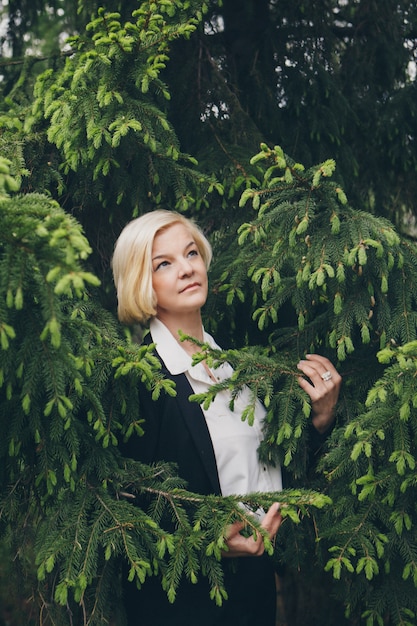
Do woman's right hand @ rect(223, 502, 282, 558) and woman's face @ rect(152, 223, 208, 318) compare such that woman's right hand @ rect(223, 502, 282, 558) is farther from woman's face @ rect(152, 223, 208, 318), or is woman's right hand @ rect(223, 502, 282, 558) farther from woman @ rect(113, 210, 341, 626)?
woman's face @ rect(152, 223, 208, 318)

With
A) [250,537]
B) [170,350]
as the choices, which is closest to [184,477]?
[250,537]

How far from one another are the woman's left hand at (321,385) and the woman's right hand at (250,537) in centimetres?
54

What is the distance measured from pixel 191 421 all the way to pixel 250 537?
1.69 ft

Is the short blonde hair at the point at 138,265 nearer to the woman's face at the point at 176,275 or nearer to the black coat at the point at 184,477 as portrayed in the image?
the woman's face at the point at 176,275

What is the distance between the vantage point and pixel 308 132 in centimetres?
460

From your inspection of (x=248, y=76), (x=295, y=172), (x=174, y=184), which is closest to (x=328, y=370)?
(x=295, y=172)

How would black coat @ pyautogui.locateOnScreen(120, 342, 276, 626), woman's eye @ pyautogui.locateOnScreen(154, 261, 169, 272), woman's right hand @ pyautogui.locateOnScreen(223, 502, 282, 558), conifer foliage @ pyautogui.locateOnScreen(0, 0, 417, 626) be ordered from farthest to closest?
woman's eye @ pyautogui.locateOnScreen(154, 261, 169, 272) < black coat @ pyautogui.locateOnScreen(120, 342, 276, 626) < woman's right hand @ pyautogui.locateOnScreen(223, 502, 282, 558) < conifer foliage @ pyautogui.locateOnScreen(0, 0, 417, 626)

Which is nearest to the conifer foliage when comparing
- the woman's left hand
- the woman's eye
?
the woman's left hand

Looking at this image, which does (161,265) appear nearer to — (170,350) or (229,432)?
(170,350)

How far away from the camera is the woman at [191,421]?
3.18 meters

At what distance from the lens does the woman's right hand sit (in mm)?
2979

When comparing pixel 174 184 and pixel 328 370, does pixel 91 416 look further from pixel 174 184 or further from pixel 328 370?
pixel 174 184

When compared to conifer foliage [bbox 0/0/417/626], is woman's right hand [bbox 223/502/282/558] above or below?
below

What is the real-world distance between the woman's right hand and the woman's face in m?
0.94
